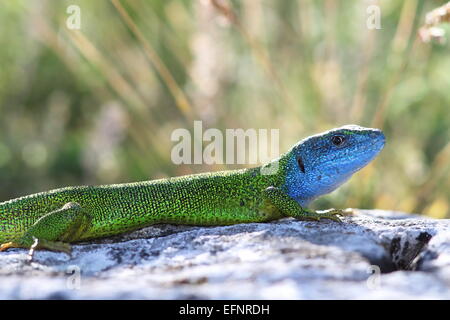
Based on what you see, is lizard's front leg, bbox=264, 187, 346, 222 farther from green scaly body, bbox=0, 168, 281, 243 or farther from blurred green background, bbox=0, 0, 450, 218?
blurred green background, bbox=0, 0, 450, 218

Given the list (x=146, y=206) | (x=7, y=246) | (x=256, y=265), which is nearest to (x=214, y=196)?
(x=146, y=206)

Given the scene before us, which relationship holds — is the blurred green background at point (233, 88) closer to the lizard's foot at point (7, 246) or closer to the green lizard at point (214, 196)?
the green lizard at point (214, 196)

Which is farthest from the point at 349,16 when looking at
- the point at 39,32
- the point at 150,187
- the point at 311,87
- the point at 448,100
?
the point at 150,187

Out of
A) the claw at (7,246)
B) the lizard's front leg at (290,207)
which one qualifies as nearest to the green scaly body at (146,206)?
the lizard's front leg at (290,207)

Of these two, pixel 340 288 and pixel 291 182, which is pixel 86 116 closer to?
pixel 291 182

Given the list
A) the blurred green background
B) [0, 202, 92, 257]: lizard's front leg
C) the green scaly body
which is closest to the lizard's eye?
the green scaly body
